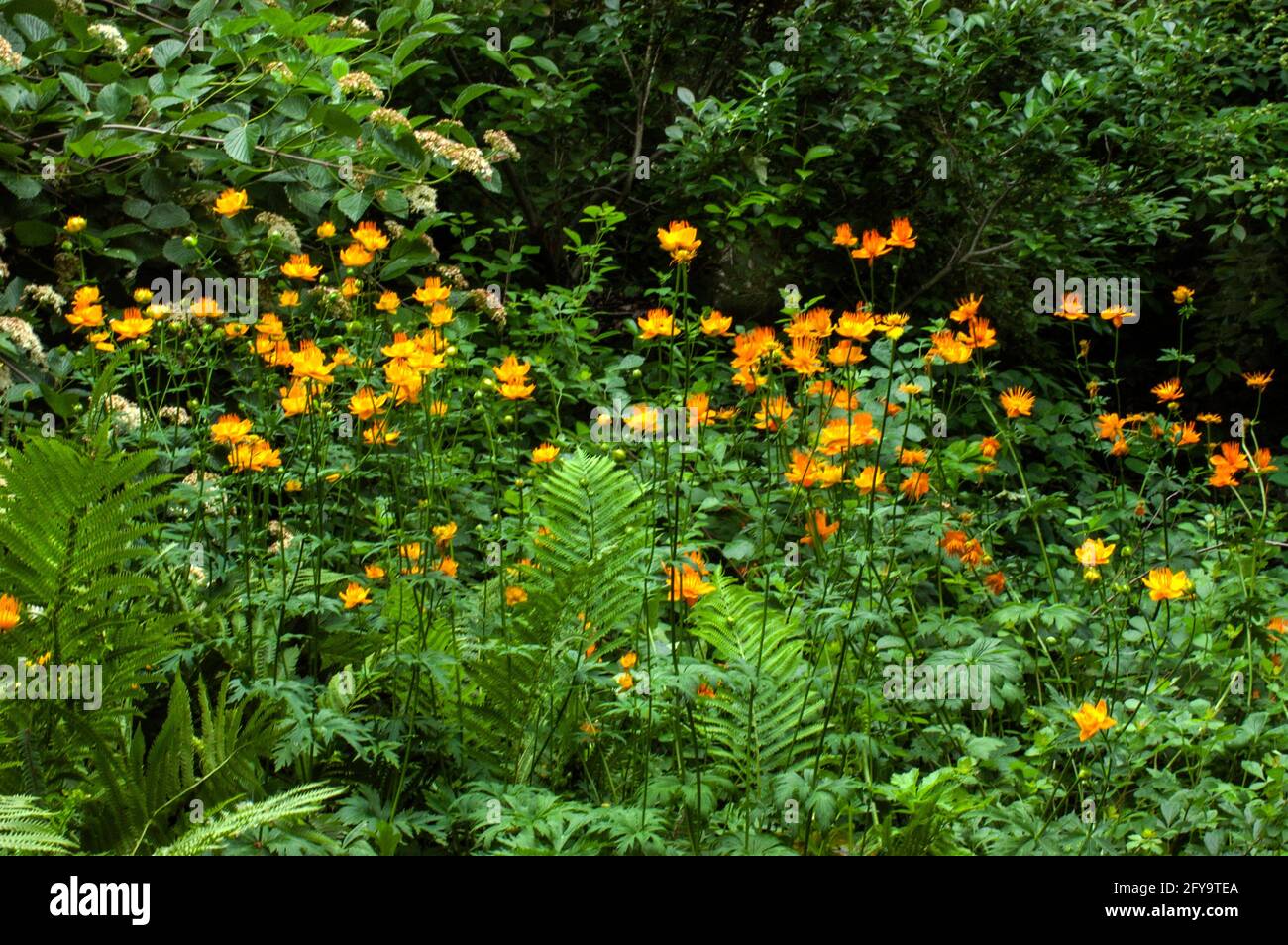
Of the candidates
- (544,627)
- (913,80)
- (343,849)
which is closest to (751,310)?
(913,80)

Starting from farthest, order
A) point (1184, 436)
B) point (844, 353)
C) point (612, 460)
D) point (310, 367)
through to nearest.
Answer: point (1184, 436) → point (612, 460) → point (844, 353) → point (310, 367)

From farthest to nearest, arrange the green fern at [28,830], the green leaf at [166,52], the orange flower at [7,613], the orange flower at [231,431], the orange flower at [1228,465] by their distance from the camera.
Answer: the green leaf at [166,52] → the orange flower at [1228,465] → the orange flower at [231,431] → the orange flower at [7,613] → the green fern at [28,830]

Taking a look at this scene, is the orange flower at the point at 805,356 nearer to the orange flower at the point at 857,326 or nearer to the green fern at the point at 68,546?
the orange flower at the point at 857,326

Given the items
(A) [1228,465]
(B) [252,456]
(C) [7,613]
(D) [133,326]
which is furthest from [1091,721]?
(D) [133,326]

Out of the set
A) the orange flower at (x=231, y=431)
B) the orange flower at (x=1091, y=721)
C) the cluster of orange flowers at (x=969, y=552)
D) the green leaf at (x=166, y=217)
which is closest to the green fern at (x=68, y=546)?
the orange flower at (x=231, y=431)

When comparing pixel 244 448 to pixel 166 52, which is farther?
pixel 166 52

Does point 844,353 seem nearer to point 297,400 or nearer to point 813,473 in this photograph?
point 813,473

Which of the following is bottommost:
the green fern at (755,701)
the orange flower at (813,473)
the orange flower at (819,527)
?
the green fern at (755,701)

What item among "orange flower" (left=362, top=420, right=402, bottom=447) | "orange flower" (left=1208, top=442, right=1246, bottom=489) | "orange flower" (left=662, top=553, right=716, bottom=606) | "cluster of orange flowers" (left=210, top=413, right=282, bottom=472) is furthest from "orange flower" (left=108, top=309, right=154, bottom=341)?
"orange flower" (left=1208, top=442, right=1246, bottom=489)

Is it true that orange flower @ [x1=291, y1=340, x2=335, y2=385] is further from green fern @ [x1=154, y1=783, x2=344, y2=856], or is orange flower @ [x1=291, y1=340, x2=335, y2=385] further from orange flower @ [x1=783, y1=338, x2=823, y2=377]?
orange flower @ [x1=783, y1=338, x2=823, y2=377]

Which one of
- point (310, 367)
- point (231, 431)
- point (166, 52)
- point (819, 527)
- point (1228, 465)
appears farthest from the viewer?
point (166, 52)

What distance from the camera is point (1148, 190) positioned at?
5.75 m

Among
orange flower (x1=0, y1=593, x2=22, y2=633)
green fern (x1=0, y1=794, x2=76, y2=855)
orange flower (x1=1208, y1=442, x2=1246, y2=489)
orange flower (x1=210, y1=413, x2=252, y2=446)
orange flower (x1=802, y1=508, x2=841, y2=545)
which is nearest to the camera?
green fern (x1=0, y1=794, x2=76, y2=855)

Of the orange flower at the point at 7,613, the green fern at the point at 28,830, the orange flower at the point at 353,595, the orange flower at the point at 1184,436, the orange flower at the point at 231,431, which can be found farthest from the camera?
the orange flower at the point at 1184,436
